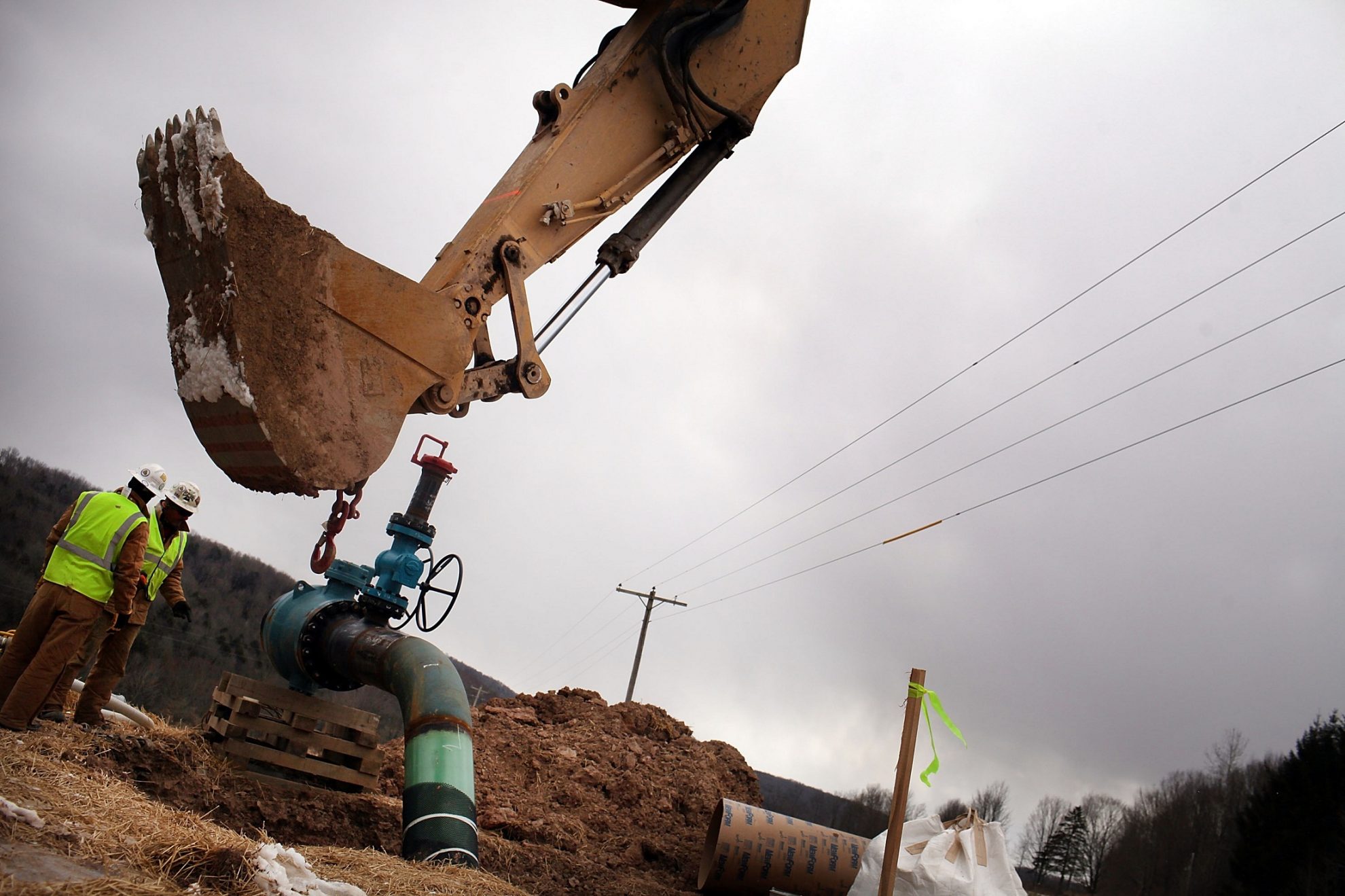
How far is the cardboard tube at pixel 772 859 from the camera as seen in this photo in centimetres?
750

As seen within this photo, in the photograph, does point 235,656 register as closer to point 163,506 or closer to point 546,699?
point 546,699

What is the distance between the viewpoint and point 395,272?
13.6 feet

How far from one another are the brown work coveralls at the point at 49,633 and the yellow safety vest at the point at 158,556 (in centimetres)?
52

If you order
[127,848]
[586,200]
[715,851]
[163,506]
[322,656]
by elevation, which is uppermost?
[586,200]

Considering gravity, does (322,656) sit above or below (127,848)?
above

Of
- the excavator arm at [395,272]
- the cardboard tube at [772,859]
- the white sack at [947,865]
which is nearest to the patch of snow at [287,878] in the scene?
the excavator arm at [395,272]

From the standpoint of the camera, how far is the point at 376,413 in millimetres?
4043

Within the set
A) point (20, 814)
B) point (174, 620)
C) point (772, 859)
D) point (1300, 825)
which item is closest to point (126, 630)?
point (20, 814)

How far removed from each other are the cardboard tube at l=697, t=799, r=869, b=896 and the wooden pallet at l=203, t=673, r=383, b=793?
279cm

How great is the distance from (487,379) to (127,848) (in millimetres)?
2511

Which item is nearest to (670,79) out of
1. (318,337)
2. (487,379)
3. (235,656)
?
(487,379)

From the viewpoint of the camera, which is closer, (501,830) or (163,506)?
(163,506)

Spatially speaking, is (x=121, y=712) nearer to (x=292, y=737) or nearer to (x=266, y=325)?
(x=292, y=737)

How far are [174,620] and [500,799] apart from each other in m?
34.4
